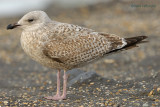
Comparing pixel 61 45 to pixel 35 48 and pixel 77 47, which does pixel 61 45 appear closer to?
pixel 77 47

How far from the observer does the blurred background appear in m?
9.50

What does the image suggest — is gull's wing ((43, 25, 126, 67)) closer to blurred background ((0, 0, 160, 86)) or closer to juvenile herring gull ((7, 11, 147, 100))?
juvenile herring gull ((7, 11, 147, 100))

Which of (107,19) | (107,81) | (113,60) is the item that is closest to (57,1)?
(107,19)

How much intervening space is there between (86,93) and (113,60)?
4.20m

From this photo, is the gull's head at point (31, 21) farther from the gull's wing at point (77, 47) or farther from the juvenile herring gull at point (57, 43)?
the gull's wing at point (77, 47)

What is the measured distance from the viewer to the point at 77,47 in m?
5.75

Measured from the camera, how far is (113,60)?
10.4 meters

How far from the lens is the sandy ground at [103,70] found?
5812 millimetres

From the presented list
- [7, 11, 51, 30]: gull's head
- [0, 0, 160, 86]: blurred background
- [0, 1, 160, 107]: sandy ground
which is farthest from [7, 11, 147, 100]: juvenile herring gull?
[0, 0, 160, 86]: blurred background

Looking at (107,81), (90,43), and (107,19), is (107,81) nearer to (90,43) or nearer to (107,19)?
(90,43)

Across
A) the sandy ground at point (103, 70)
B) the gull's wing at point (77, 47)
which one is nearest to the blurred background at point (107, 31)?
the sandy ground at point (103, 70)

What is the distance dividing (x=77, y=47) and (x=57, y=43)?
0.37 m

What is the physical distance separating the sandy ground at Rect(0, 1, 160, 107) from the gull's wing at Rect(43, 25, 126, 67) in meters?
0.74

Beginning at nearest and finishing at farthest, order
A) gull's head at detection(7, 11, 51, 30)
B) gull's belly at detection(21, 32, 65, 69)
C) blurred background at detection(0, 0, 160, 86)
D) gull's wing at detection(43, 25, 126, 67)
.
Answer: gull's belly at detection(21, 32, 65, 69)
gull's wing at detection(43, 25, 126, 67)
gull's head at detection(7, 11, 51, 30)
blurred background at detection(0, 0, 160, 86)
